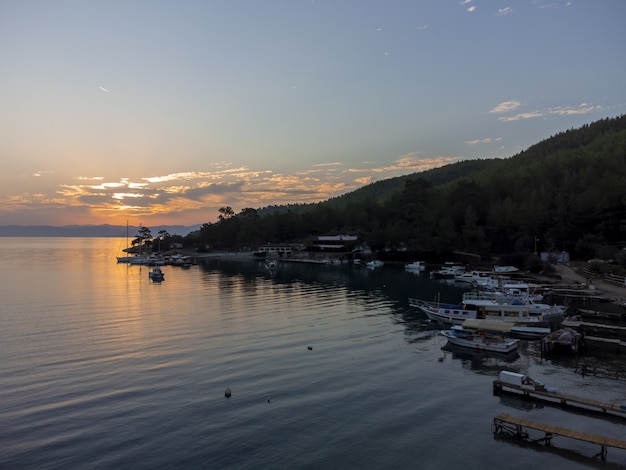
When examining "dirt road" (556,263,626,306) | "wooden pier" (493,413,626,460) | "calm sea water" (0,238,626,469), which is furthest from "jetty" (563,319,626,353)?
"wooden pier" (493,413,626,460)

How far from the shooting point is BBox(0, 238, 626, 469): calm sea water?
18.9 m

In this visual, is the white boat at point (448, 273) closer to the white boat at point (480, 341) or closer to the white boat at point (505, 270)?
the white boat at point (505, 270)

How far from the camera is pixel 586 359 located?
1282 inches

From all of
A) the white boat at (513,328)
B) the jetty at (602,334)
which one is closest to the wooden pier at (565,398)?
the jetty at (602,334)

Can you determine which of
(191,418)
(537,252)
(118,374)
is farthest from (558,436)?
(537,252)

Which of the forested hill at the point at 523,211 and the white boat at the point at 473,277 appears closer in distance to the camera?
the white boat at the point at 473,277

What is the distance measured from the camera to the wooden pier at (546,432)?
60.0 ft

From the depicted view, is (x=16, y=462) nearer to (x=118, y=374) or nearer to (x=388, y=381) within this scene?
(x=118, y=374)

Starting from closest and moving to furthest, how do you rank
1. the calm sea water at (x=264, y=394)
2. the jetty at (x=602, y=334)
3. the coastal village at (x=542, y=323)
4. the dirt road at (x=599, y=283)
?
1. the calm sea water at (x=264, y=394)
2. the coastal village at (x=542, y=323)
3. the jetty at (x=602, y=334)
4. the dirt road at (x=599, y=283)

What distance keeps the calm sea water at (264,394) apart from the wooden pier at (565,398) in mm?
638

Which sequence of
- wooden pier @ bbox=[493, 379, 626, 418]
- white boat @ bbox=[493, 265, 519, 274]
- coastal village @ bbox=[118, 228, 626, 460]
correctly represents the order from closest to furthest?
coastal village @ bbox=[118, 228, 626, 460] < wooden pier @ bbox=[493, 379, 626, 418] < white boat @ bbox=[493, 265, 519, 274]

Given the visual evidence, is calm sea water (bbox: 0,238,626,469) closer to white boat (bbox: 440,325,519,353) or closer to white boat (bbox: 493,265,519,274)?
white boat (bbox: 440,325,519,353)

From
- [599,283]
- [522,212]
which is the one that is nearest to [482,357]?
[599,283]

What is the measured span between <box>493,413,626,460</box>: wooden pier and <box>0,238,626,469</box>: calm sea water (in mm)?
542
